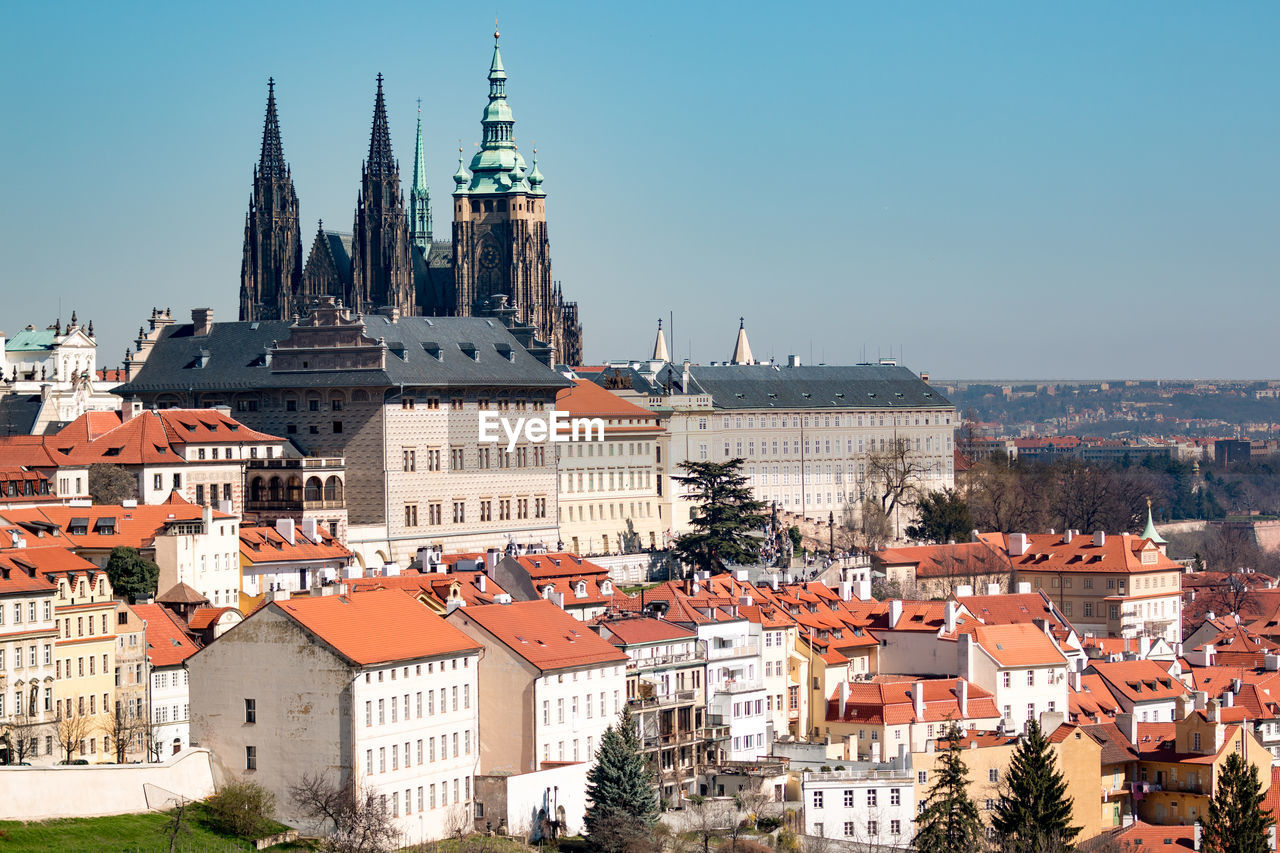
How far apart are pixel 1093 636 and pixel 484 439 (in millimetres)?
26993

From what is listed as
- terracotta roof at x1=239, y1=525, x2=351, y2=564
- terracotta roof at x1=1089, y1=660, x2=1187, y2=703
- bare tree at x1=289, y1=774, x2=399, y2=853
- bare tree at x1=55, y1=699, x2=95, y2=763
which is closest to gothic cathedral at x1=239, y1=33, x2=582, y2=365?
terracotta roof at x1=239, y1=525, x2=351, y2=564

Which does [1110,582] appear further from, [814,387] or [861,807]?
[814,387]

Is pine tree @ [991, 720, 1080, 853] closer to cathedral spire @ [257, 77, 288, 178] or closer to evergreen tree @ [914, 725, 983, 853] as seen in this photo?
evergreen tree @ [914, 725, 983, 853]

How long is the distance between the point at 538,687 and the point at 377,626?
16.2ft

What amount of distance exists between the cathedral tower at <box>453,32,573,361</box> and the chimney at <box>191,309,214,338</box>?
146 ft

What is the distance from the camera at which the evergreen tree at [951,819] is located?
68.2 metres

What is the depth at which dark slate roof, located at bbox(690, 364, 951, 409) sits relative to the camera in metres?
151

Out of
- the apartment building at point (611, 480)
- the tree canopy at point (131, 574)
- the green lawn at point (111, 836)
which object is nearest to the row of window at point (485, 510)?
the apartment building at point (611, 480)

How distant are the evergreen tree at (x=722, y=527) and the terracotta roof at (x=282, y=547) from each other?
1990 centimetres

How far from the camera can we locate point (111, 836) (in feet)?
193

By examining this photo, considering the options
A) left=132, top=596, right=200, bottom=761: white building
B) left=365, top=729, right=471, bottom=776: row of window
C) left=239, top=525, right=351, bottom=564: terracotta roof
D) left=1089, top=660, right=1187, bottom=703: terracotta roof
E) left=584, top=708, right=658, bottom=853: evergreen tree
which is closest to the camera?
left=365, top=729, right=471, bottom=776: row of window

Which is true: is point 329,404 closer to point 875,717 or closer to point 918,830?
point 875,717

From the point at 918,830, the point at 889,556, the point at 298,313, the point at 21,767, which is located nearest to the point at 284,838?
the point at 21,767

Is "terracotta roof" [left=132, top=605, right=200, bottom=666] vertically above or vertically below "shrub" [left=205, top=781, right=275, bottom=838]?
above
